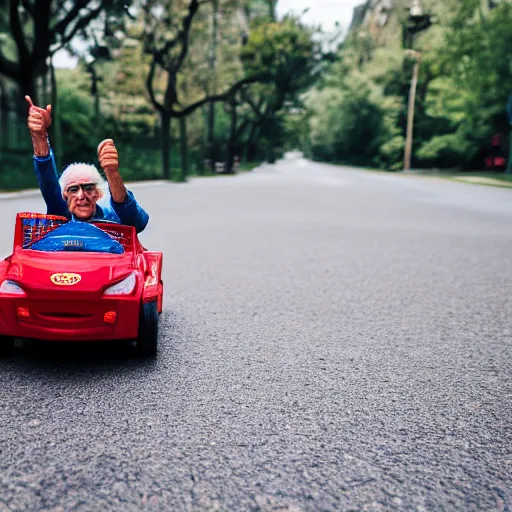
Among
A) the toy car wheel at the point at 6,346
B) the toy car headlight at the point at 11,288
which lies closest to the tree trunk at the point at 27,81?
the toy car wheel at the point at 6,346

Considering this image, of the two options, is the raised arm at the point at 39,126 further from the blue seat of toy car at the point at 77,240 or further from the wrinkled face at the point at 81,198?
the blue seat of toy car at the point at 77,240

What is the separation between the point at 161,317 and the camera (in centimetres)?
500

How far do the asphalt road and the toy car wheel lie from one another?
7 centimetres

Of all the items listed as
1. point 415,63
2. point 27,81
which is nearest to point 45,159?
point 27,81

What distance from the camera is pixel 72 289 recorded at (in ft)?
11.0

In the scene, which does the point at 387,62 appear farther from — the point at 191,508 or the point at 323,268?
the point at 191,508

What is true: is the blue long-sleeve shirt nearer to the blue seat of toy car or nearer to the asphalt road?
the blue seat of toy car

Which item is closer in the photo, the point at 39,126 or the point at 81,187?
the point at 39,126

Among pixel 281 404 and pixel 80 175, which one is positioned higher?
pixel 80 175

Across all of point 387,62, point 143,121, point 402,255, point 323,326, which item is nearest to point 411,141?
point 387,62

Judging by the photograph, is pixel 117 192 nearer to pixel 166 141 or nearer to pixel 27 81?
pixel 27 81

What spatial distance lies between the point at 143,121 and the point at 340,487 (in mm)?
41444

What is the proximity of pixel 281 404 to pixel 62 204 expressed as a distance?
1.92 metres

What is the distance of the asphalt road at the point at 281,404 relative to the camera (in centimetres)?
236
